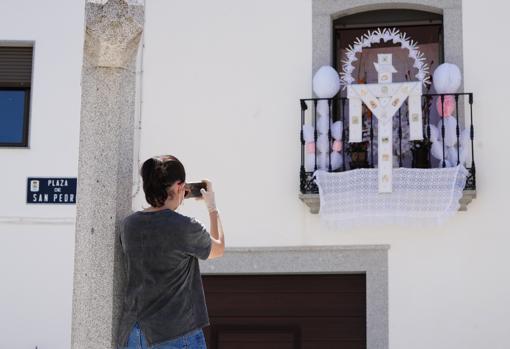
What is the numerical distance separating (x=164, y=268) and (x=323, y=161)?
4.64 m

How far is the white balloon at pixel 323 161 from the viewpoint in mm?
8898

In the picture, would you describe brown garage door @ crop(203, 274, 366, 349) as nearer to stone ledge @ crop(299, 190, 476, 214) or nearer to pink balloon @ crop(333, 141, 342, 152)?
stone ledge @ crop(299, 190, 476, 214)

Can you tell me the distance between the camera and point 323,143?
895 cm

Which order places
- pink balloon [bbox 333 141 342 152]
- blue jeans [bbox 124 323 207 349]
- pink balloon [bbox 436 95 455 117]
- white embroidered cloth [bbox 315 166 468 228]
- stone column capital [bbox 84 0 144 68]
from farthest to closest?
pink balloon [bbox 333 141 342 152]
pink balloon [bbox 436 95 455 117]
white embroidered cloth [bbox 315 166 468 228]
stone column capital [bbox 84 0 144 68]
blue jeans [bbox 124 323 207 349]

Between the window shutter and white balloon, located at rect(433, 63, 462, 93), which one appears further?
the window shutter

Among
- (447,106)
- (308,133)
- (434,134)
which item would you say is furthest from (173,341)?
(447,106)

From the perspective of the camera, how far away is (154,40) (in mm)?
9617

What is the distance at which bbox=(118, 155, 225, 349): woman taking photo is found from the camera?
4398 millimetres

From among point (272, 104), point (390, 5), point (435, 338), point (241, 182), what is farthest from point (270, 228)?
point (390, 5)

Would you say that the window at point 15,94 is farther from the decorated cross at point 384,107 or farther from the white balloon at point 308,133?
the decorated cross at point 384,107

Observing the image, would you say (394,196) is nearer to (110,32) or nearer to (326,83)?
(326,83)

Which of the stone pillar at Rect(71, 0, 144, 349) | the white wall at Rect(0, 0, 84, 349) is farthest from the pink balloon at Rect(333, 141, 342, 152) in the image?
A: the stone pillar at Rect(71, 0, 144, 349)

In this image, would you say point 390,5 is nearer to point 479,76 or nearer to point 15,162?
point 479,76

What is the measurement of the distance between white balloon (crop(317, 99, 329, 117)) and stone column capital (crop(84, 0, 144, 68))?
169 inches
